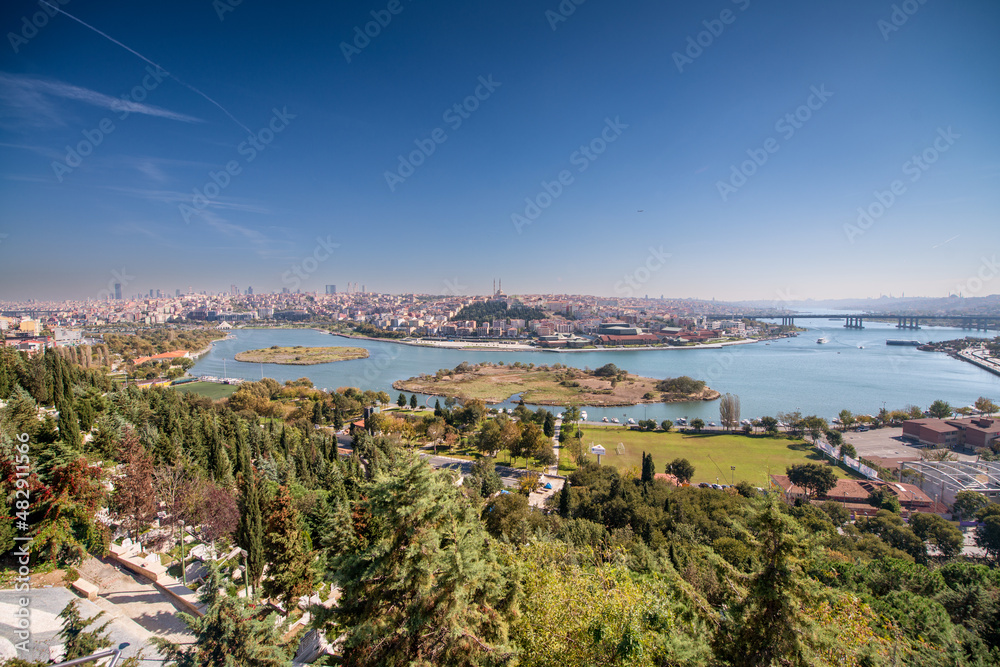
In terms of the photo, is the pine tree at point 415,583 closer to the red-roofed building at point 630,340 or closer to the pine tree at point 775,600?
the pine tree at point 775,600

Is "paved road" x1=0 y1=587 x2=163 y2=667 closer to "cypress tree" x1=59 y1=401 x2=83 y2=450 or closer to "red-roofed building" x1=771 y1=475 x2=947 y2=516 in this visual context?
"cypress tree" x1=59 y1=401 x2=83 y2=450

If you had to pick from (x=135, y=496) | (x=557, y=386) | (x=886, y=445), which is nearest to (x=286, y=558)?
(x=135, y=496)

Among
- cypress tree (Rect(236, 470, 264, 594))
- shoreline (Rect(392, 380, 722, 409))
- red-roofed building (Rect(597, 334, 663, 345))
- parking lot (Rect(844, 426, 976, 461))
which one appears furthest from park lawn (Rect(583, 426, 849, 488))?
red-roofed building (Rect(597, 334, 663, 345))

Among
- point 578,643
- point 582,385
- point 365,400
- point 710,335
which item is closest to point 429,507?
point 578,643

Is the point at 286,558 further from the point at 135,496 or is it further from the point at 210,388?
the point at 210,388

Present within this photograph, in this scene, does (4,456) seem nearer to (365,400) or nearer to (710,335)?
(365,400)

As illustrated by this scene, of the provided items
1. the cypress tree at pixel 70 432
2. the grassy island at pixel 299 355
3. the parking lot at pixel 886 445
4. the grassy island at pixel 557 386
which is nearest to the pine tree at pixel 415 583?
the cypress tree at pixel 70 432
